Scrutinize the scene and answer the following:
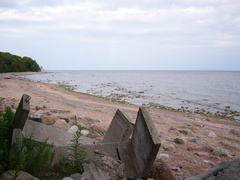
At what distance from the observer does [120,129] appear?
17.0ft

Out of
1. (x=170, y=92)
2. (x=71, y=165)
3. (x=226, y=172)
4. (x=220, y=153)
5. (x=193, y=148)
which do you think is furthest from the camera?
(x=170, y=92)

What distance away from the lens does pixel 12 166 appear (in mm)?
3209

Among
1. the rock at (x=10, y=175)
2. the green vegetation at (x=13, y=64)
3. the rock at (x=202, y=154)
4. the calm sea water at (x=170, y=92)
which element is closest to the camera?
the rock at (x=10, y=175)

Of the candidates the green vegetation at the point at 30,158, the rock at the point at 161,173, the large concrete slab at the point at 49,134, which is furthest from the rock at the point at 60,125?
the rock at the point at 161,173

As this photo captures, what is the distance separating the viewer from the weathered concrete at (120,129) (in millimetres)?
4859

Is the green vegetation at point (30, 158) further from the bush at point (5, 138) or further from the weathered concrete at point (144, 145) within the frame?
the weathered concrete at point (144, 145)

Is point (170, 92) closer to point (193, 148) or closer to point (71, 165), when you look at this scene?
point (193, 148)

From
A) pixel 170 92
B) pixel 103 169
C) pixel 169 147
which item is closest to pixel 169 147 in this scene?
pixel 169 147

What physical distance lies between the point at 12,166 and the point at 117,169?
156cm

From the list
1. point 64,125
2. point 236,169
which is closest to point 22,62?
point 64,125

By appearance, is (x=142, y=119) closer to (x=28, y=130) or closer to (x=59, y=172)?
(x=59, y=172)

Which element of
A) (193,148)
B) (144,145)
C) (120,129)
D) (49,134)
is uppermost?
(144,145)

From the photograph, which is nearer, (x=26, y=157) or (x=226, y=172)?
(x=226, y=172)

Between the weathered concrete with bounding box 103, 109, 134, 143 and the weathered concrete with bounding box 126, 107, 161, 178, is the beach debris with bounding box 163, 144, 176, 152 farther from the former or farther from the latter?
the weathered concrete with bounding box 126, 107, 161, 178
